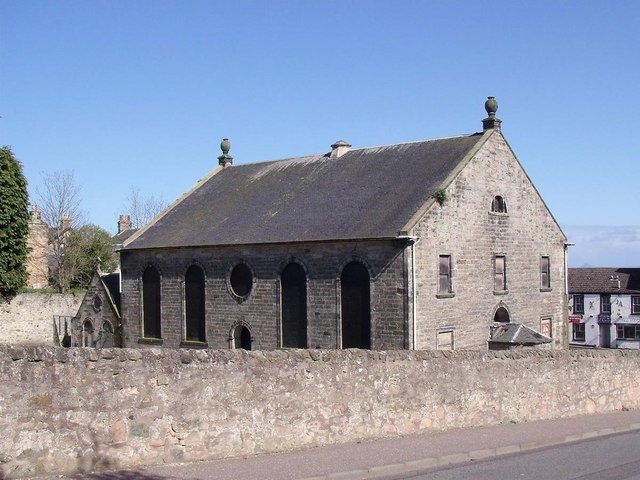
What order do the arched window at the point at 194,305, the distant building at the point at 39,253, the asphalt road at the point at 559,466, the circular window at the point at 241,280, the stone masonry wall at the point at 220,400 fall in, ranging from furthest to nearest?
the distant building at the point at 39,253 → the arched window at the point at 194,305 → the circular window at the point at 241,280 → the asphalt road at the point at 559,466 → the stone masonry wall at the point at 220,400

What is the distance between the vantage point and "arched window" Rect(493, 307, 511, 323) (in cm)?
3164

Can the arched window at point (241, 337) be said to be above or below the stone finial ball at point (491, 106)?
below

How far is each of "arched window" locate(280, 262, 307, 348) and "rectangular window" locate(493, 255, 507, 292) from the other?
7.45 metres

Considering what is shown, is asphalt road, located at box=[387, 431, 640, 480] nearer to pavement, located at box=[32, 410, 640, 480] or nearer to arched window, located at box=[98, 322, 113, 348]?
pavement, located at box=[32, 410, 640, 480]

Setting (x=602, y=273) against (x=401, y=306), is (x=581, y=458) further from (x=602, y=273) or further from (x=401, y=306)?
(x=602, y=273)

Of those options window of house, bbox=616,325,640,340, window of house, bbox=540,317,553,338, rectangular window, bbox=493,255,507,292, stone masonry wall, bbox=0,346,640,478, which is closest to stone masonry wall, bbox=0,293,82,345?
rectangular window, bbox=493,255,507,292

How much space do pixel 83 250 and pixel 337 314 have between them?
3402 cm

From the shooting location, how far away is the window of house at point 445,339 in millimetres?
28375

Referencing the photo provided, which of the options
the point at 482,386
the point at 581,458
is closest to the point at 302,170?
the point at 482,386

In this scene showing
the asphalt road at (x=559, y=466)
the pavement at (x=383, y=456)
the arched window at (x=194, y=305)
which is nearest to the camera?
the pavement at (x=383, y=456)

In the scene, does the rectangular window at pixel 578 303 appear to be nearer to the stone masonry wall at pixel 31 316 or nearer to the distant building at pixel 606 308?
the distant building at pixel 606 308

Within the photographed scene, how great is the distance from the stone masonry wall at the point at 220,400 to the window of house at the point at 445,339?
34.6 feet

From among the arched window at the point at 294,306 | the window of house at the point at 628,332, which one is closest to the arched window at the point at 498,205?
the arched window at the point at 294,306

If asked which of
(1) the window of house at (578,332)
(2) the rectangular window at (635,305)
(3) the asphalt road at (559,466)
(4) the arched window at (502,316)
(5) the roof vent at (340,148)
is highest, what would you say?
(5) the roof vent at (340,148)
